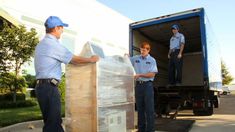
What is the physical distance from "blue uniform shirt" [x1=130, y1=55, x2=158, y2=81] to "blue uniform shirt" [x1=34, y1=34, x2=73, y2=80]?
2.49m

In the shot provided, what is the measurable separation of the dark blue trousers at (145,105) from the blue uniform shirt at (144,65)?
6.9 inches

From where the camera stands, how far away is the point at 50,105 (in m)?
3.87

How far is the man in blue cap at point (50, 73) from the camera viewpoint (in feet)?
12.8

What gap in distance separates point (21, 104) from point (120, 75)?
8600 mm

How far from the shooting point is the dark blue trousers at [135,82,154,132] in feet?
20.1

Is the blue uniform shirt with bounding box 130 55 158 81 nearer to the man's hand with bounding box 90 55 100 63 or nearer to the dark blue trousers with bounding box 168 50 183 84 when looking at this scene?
the man's hand with bounding box 90 55 100 63

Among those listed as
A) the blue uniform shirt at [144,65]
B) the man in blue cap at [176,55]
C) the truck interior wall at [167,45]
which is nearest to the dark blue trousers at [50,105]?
the blue uniform shirt at [144,65]

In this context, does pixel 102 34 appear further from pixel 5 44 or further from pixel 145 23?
pixel 145 23

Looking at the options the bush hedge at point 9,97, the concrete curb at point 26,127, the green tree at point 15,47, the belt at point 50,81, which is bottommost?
the concrete curb at point 26,127

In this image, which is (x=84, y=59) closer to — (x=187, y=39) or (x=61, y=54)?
(x=61, y=54)

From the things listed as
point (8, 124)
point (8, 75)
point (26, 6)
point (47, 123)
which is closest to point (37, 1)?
point (26, 6)

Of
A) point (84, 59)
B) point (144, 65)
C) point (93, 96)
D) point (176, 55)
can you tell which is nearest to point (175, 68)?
point (176, 55)

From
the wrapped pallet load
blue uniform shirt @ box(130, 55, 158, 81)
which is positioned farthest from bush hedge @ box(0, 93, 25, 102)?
the wrapped pallet load

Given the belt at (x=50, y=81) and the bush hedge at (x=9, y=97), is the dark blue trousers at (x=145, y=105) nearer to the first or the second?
the belt at (x=50, y=81)
